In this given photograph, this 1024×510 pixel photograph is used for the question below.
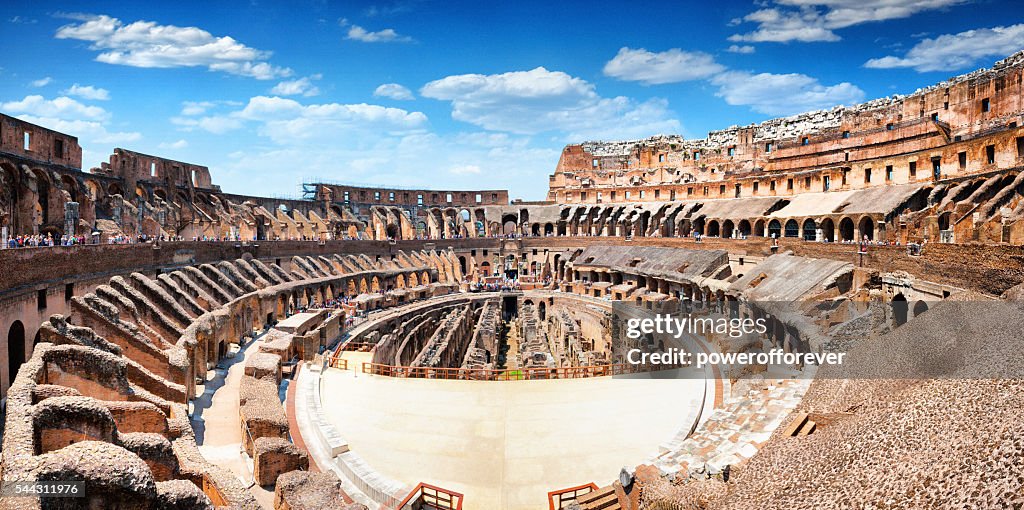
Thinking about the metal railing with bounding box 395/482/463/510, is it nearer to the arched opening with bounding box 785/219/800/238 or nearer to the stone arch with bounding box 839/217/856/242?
the stone arch with bounding box 839/217/856/242

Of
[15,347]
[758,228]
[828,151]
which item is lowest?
[15,347]

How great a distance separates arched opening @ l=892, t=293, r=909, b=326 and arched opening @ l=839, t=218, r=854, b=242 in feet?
36.0

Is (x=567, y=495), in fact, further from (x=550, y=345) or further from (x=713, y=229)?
(x=713, y=229)

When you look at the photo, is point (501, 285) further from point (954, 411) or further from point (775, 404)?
point (954, 411)

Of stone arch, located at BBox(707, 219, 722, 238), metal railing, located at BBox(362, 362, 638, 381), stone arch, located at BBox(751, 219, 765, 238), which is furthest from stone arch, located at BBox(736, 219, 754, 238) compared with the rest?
metal railing, located at BBox(362, 362, 638, 381)

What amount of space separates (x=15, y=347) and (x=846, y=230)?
3809 cm

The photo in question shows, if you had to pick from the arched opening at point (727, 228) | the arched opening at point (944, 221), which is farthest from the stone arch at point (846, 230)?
the arched opening at point (727, 228)

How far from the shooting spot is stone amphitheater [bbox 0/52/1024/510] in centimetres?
806

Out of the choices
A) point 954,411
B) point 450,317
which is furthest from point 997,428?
point 450,317

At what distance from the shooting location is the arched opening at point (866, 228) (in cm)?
2939

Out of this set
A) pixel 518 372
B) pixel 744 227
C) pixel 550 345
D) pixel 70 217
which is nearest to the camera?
pixel 518 372

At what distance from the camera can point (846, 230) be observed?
106 ft

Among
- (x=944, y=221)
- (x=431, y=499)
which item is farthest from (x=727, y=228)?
(x=431, y=499)

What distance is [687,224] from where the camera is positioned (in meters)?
46.1
